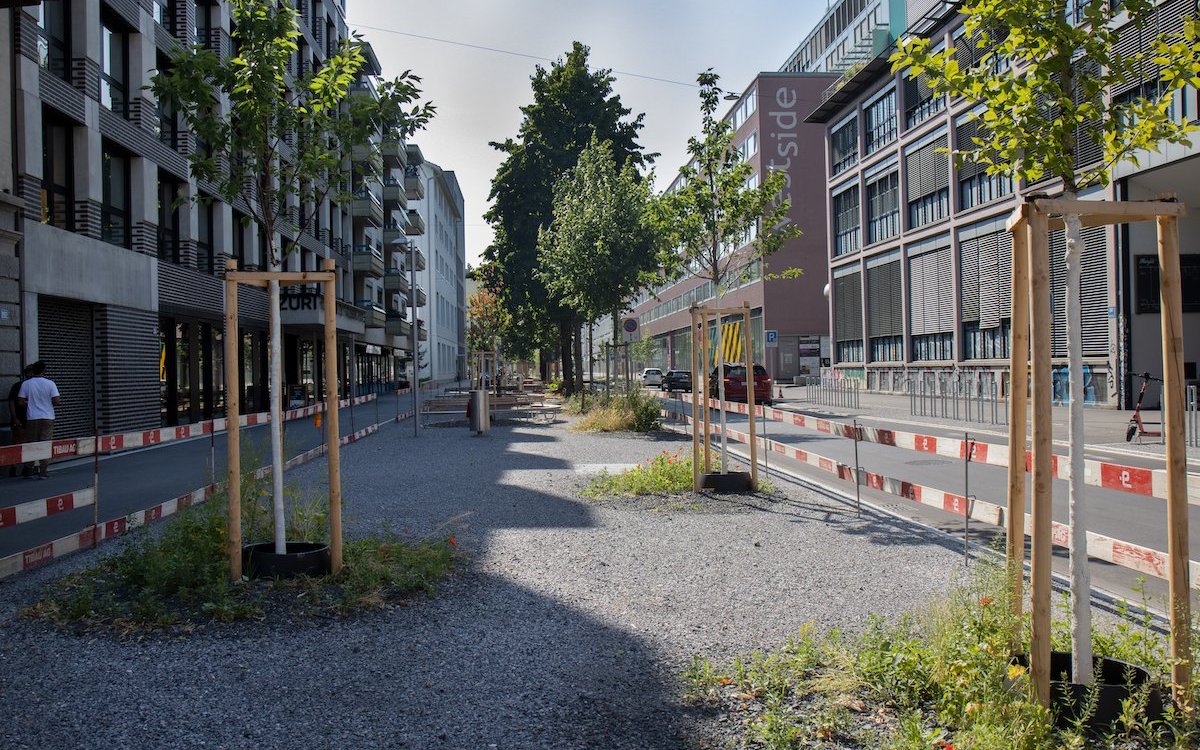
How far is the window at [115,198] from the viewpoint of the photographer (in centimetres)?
1953

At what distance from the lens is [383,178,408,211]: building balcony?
5753cm

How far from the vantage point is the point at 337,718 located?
12.1 feet

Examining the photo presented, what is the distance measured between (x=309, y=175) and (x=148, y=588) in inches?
142

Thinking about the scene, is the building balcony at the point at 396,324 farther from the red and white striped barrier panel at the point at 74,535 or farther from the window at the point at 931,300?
the red and white striped barrier panel at the point at 74,535

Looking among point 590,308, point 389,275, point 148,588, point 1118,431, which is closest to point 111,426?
point 590,308

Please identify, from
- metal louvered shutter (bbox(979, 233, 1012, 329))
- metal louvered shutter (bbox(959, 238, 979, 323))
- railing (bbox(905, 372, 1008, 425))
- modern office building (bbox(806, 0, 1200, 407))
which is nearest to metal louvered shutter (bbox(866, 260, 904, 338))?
modern office building (bbox(806, 0, 1200, 407))

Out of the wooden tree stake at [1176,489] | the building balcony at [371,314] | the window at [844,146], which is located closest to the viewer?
the wooden tree stake at [1176,489]

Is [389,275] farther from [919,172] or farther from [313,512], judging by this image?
[313,512]

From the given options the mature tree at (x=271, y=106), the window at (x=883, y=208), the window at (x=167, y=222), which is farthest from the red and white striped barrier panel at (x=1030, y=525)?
the window at (x=883, y=208)

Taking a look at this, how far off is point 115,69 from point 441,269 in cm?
6281

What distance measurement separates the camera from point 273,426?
19.9 feet

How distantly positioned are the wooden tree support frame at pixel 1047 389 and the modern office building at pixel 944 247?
698 inches

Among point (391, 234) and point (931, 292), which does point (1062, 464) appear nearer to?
→ point (931, 292)

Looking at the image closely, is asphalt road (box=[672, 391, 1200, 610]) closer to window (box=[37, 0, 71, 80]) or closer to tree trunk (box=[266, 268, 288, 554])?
tree trunk (box=[266, 268, 288, 554])
